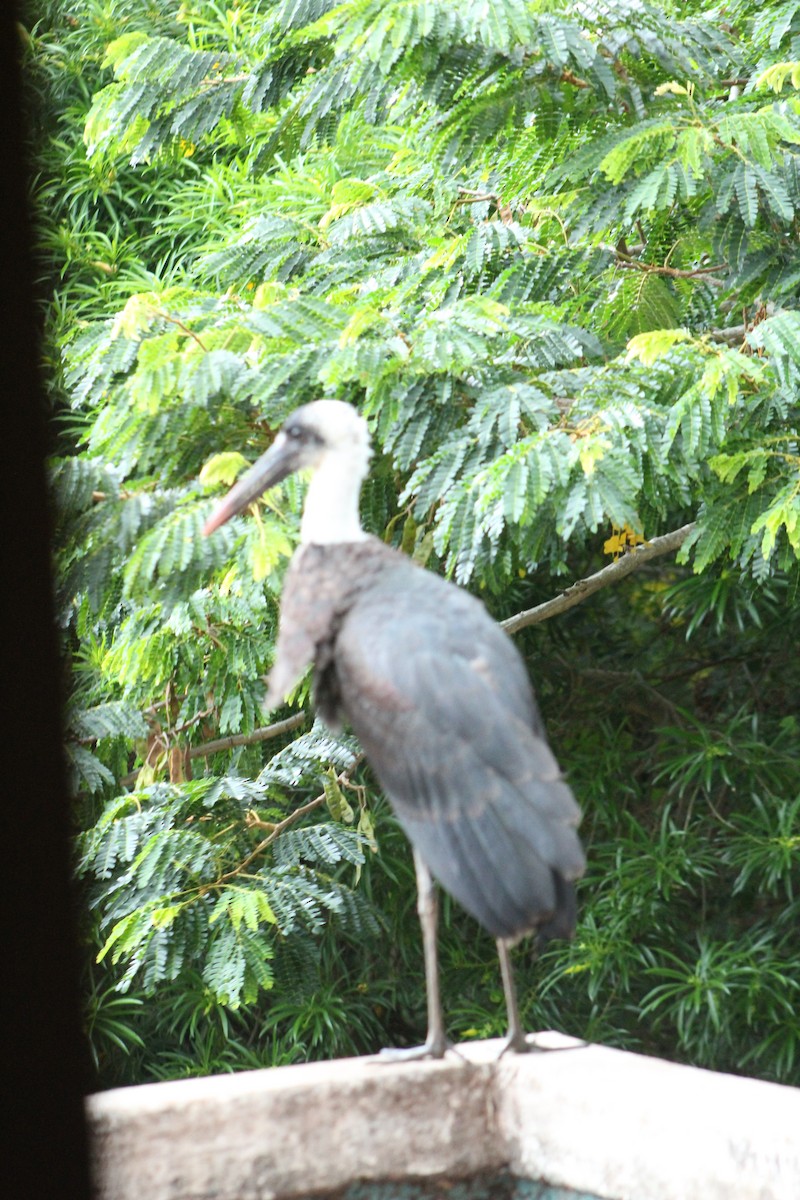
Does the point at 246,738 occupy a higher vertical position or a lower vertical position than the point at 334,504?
lower

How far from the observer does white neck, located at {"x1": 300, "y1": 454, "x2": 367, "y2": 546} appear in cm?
191

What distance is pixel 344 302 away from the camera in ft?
9.56

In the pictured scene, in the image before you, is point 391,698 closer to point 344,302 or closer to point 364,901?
point 344,302

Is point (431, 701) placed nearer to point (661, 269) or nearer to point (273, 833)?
point (273, 833)

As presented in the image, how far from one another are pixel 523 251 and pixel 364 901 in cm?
155

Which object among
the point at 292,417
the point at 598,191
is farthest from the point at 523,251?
the point at 292,417

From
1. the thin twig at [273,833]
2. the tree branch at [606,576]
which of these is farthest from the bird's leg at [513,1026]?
the tree branch at [606,576]

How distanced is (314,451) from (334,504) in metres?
0.08

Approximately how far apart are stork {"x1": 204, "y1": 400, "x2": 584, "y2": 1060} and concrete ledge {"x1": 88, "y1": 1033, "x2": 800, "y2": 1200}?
279 millimetres

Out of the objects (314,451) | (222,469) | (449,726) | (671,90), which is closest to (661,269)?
(671,90)

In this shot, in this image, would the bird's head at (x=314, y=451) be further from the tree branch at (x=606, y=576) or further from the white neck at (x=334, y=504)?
the tree branch at (x=606, y=576)

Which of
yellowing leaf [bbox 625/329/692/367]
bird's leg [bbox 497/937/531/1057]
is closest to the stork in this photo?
bird's leg [bbox 497/937/531/1057]

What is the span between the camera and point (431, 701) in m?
1.74

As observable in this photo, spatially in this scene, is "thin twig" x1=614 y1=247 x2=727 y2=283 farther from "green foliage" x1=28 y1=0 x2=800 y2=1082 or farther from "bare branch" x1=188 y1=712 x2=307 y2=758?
"bare branch" x1=188 y1=712 x2=307 y2=758
